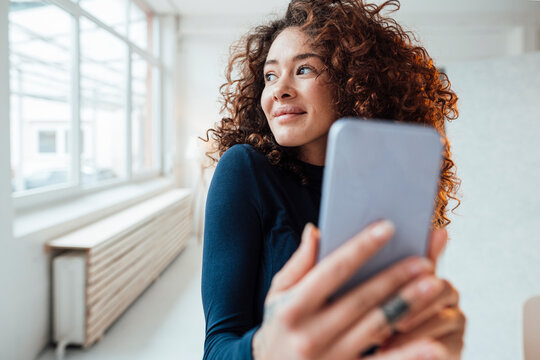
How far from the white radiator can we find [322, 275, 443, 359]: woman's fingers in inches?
97.7

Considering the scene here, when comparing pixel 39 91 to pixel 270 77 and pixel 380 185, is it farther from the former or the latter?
pixel 380 185

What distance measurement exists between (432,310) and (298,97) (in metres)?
0.61

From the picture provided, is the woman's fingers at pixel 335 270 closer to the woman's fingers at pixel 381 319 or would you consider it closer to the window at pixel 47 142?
the woman's fingers at pixel 381 319

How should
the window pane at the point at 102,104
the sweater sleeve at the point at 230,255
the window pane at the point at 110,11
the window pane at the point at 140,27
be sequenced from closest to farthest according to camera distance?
the sweater sleeve at the point at 230,255 < the window pane at the point at 110,11 < the window pane at the point at 102,104 < the window pane at the point at 140,27

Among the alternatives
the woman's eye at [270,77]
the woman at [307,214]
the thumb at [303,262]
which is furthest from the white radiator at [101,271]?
the thumb at [303,262]

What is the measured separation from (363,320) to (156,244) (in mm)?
3841

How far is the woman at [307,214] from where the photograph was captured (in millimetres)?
295

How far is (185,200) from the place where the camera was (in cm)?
520

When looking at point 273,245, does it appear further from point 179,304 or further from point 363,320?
point 179,304

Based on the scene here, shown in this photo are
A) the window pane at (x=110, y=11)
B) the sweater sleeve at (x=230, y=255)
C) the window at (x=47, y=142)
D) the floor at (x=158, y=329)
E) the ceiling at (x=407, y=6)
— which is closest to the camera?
the sweater sleeve at (x=230, y=255)

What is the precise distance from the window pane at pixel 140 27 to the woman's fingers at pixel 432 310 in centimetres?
503

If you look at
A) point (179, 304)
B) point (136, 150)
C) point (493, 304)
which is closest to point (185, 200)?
point (136, 150)

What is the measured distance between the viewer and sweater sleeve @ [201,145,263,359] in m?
0.62

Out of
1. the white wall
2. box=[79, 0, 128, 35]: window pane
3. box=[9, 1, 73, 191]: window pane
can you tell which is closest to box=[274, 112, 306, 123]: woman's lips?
the white wall
